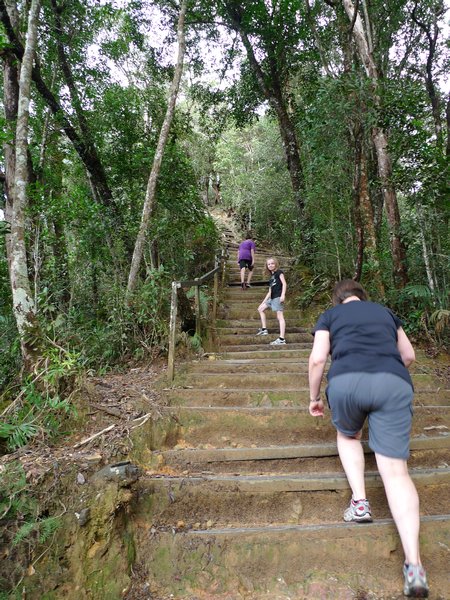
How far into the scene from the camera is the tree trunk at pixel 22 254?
140 inches

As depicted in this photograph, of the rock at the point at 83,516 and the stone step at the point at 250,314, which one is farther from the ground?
the stone step at the point at 250,314

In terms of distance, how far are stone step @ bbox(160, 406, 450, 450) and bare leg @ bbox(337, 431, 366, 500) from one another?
84 cm

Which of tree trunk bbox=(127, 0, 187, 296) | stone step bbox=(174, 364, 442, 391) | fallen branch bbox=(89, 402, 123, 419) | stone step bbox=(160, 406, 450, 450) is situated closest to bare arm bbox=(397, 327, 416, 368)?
stone step bbox=(160, 406, 450, 450)

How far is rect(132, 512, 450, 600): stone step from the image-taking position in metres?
2.03

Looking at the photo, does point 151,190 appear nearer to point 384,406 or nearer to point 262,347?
point 262,347

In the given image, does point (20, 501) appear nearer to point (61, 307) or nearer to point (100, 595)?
point (100, 595)

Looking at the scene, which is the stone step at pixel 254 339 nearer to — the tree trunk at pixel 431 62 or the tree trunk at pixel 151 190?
the tree trunk at pixel 151 190

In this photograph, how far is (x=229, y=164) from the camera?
1917 cm

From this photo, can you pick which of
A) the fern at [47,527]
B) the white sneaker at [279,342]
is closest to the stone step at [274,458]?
the fern at [47,527]

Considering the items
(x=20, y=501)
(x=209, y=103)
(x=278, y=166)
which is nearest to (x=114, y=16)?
(x=209, y=103)

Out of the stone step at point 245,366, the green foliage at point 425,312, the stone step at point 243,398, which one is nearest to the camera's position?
the stone step at point 243,398

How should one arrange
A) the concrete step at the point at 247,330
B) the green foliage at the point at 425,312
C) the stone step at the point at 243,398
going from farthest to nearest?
1. the concrete step at the point at 247,330
2. the green foliage at the point at 425,312
3. the stone step at the point at 243,398

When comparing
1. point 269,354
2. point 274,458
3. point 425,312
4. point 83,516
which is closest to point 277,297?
point 269,354

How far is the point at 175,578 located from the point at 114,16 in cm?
1094
